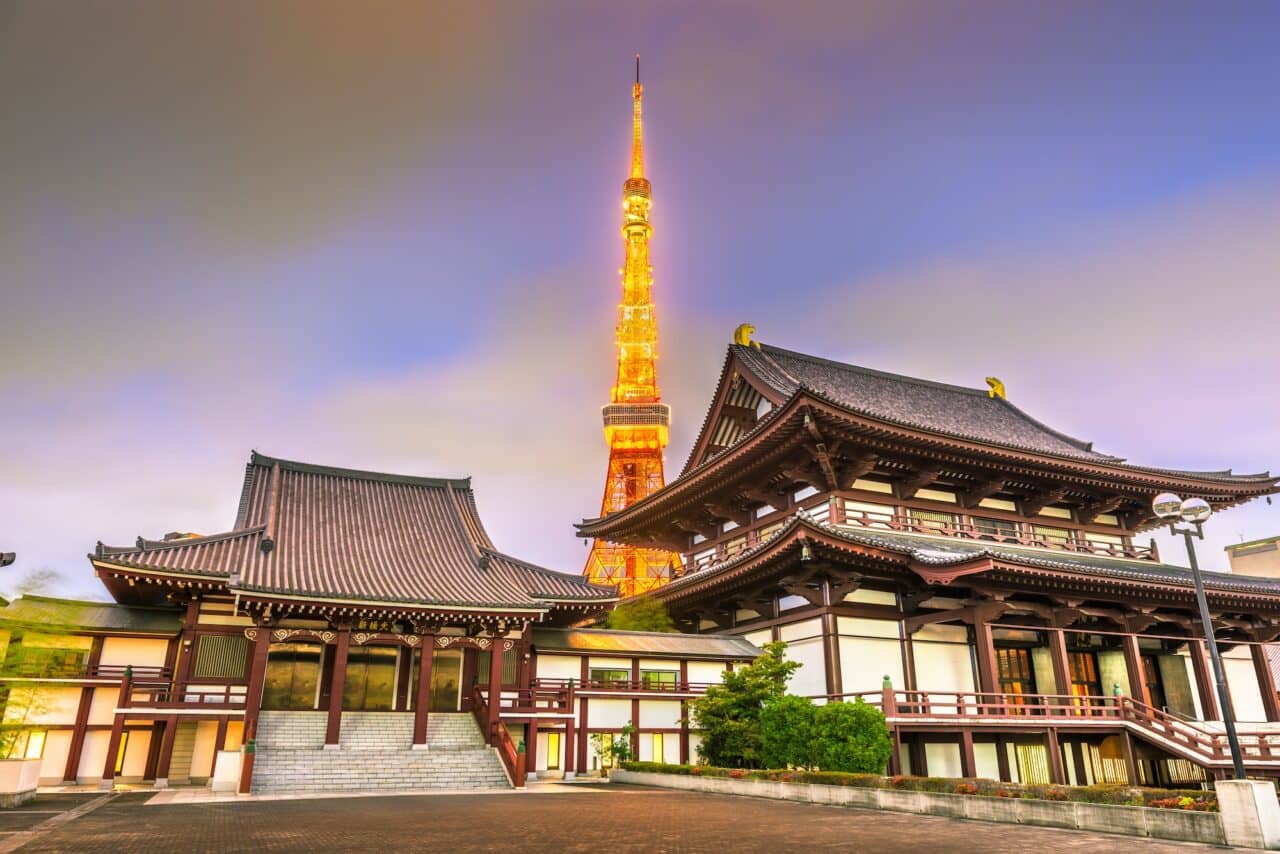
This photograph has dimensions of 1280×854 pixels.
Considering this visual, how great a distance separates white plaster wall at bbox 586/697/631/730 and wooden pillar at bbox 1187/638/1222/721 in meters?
20.7

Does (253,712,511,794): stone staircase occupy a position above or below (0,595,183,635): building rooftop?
below

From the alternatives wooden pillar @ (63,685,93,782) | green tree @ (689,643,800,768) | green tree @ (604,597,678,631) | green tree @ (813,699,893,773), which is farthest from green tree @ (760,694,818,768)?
wooden pillar @ (63,685,93,782)

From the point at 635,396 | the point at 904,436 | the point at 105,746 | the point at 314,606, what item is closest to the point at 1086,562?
the point at 904,436

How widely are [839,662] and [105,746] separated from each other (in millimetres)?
23873

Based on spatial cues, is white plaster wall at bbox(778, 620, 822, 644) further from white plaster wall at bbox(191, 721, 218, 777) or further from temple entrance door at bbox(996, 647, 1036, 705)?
white plaster wall at bbox(191, 721, 218, 777)

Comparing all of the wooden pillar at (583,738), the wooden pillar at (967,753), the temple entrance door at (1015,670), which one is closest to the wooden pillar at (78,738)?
the wooden pillar at (583,738)

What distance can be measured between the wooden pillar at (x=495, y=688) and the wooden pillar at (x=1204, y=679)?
24.7 m

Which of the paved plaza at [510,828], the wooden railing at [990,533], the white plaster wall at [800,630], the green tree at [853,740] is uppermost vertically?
the wooden railing at [990,533]

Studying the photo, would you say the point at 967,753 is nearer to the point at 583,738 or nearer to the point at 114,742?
the point at 583,738

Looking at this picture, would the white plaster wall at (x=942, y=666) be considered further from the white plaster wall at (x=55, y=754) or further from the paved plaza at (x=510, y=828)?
the white plaster wall at (x=55, y=754)

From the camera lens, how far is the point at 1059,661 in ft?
86.1

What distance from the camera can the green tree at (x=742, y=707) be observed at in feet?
82.3

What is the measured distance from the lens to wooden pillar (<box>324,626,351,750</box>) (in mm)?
24984

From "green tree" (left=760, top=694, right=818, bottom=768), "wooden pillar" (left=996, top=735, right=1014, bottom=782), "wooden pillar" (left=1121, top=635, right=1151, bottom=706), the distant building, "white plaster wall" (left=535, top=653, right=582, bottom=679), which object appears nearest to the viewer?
"green tree" (left=760, top=694, right=818, bottom=768)
